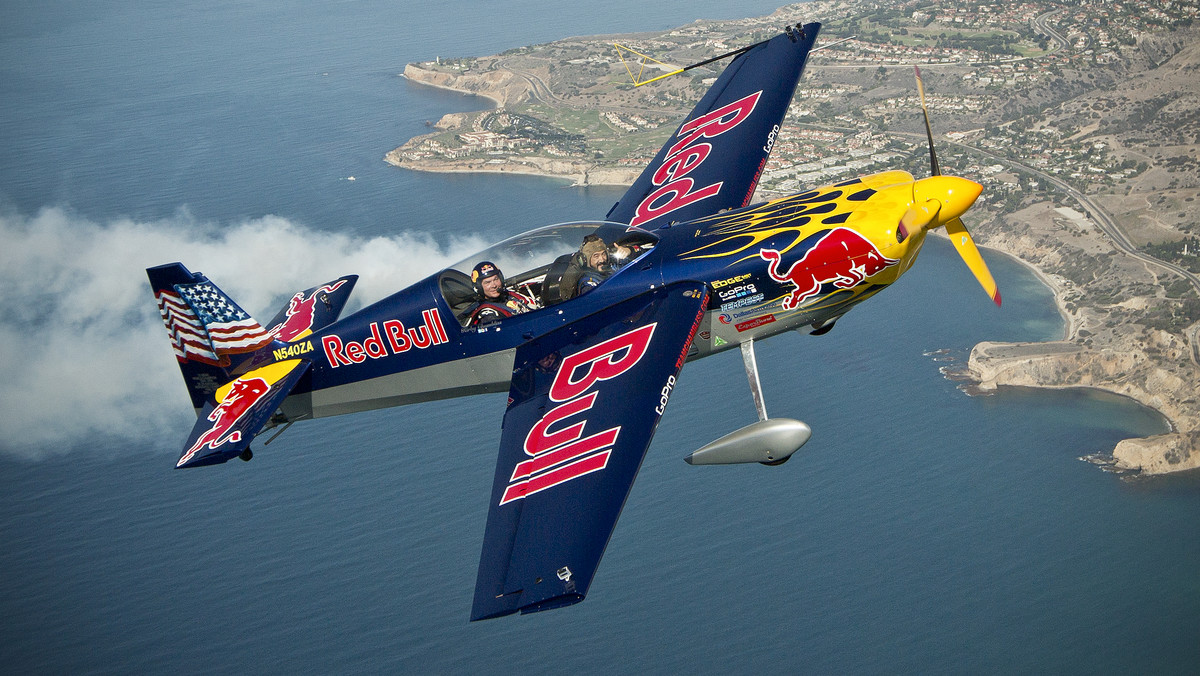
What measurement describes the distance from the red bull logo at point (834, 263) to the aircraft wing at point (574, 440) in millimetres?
1753

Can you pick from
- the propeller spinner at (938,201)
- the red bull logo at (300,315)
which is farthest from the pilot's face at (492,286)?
the propeller spinner at (938,201)

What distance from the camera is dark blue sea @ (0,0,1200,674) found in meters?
48.2

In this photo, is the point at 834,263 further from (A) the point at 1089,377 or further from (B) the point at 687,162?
(A) the point at 1089,377

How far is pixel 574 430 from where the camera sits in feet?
52.5

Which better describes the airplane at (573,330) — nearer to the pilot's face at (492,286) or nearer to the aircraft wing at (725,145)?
the pilot's face at (492,286)

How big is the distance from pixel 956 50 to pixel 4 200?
112487 mm

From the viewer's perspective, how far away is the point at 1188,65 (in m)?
97.2

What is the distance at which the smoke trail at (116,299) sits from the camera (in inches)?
2277

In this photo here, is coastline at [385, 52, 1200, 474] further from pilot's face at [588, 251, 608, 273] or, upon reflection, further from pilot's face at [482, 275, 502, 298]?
pilot's face at [482, 275, 502, 298]

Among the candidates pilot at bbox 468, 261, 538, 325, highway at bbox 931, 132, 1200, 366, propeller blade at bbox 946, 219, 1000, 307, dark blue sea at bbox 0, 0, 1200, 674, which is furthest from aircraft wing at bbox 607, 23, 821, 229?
highway at bbox 931, 132, 1200, 366

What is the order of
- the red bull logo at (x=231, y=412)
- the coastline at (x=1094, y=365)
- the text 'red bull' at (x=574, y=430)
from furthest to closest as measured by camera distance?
the coastline at (x=1094, y=365)
the red bull logo at (x=231, y=412)
the text 'red bull' at (x=574, y=430)

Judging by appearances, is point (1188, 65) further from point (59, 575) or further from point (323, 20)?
point (323, 20)

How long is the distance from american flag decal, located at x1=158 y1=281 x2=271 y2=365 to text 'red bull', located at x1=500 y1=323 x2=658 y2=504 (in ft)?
25.7

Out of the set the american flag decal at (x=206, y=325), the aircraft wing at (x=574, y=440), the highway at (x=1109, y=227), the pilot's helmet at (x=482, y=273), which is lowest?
the highway at (x=1109, y=227)
